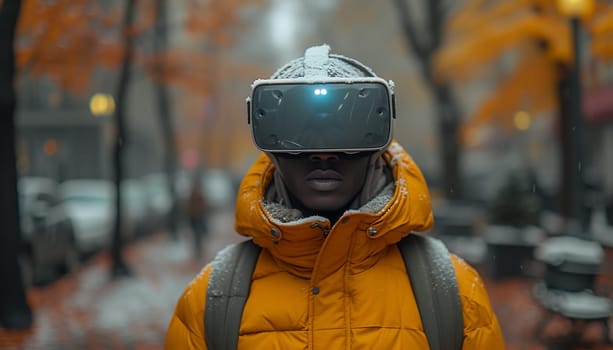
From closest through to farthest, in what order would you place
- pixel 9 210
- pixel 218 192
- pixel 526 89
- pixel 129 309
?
pixel 9 210
pixel 129 309
pixel 526 89
pixel 218 192

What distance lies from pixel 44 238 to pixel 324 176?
11.6 m

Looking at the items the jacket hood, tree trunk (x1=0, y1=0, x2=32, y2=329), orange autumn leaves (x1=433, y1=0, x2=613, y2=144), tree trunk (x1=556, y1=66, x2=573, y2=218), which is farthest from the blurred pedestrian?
the jacket hood

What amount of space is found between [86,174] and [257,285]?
3857 cm

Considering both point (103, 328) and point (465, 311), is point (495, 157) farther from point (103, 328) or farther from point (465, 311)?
point (465, 311)

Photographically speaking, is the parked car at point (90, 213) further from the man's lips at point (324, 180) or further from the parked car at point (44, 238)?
the man's lips at point (324, 180)

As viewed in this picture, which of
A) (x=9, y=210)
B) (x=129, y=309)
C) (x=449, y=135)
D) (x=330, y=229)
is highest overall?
(x=330, y=229)

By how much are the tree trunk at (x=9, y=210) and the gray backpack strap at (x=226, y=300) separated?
7.21m

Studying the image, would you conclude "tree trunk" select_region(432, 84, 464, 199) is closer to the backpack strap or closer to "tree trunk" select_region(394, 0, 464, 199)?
"tree trunk" select_region(394, 0, 464, 199)

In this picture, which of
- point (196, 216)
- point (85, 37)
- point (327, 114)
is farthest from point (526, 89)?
point (327, 114)

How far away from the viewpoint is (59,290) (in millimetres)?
13023

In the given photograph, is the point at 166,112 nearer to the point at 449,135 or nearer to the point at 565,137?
the point at 449,135

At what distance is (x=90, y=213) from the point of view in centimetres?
1822

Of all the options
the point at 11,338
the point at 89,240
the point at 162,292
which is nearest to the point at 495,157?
the point at 89,240

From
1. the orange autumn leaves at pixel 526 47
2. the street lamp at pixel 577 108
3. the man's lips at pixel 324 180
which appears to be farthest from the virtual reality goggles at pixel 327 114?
the orange autumn leaves at pixel 526 47
